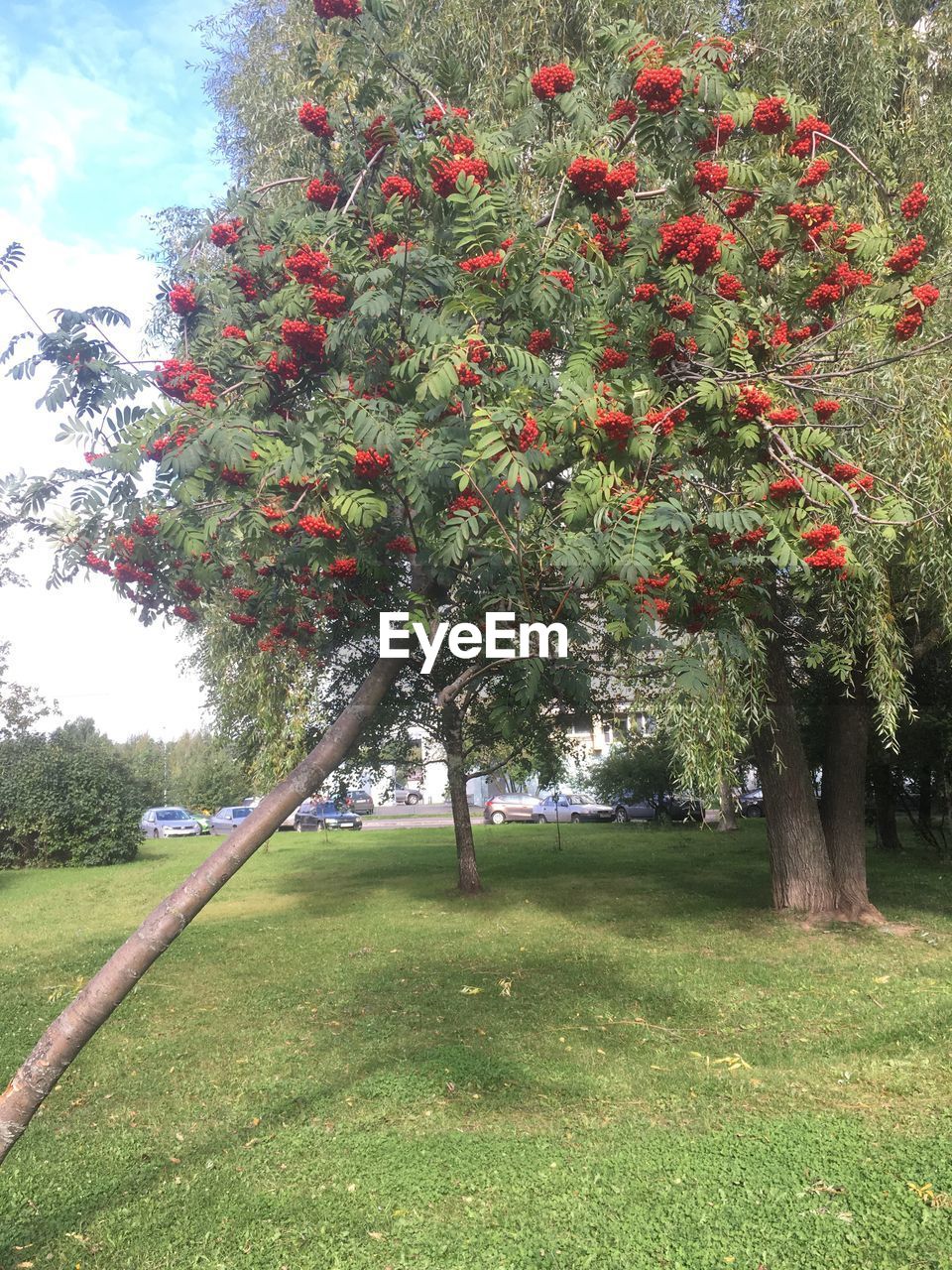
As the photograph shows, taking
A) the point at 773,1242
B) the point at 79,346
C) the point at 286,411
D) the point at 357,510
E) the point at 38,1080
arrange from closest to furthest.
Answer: the point at 38,1080 → the point at 357,510 → the point at 773,1242 → the point at 79,346 → the point at 286,411

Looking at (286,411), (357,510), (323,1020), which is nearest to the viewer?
(357,510)

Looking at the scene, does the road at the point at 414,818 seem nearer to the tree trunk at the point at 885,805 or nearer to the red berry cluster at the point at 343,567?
the tree trunk at the point at 885,805

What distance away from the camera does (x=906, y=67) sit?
31.2 feet

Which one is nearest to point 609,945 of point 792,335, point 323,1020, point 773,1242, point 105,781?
point 323,1020

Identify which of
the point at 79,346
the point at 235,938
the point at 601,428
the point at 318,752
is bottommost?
the point at 235,938

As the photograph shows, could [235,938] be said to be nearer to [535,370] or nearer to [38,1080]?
[38,1080]

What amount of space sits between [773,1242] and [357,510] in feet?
11.6

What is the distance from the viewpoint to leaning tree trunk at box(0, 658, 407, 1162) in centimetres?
329

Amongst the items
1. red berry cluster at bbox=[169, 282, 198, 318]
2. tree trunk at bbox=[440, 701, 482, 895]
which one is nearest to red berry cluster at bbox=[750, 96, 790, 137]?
red berry cluster at bbox=[169, 282, 198, 318]

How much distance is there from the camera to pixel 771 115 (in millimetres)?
4648

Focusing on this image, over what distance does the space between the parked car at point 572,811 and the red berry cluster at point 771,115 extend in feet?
89.7

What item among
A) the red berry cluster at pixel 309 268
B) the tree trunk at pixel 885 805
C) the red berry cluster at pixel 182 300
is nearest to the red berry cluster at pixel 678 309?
the red berry cluster at pixel 309 268

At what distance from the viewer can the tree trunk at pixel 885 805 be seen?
17250 millimetres

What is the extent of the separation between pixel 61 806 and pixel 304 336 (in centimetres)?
2132
